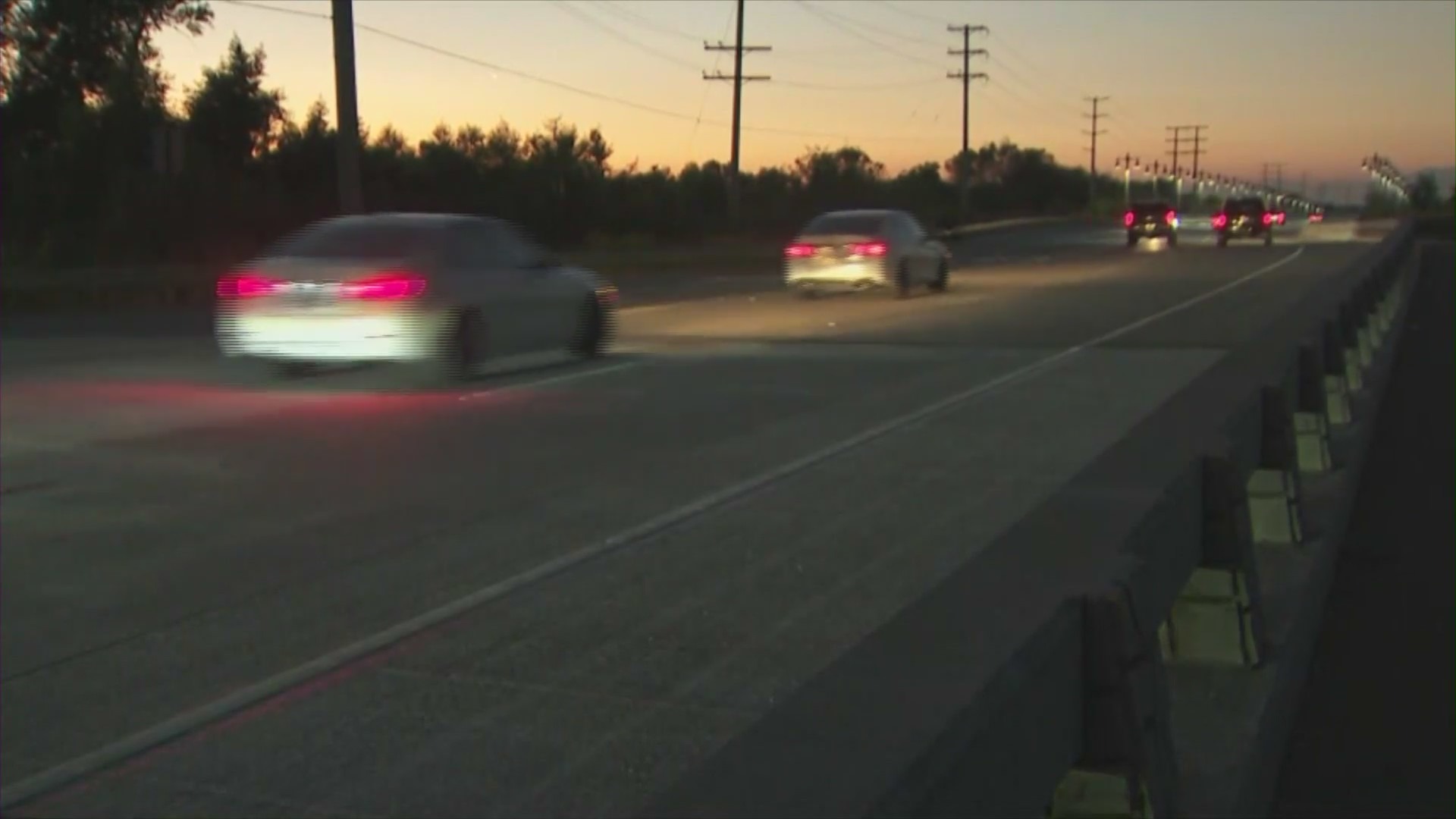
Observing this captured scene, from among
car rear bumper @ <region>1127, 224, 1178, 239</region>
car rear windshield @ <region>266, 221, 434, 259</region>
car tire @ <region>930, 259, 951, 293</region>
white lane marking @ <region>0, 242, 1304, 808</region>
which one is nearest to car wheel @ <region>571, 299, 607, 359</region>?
car rear windshield @ <region>266, 221, 434, 259</region>

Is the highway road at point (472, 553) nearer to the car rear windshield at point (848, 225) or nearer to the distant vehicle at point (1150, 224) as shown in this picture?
the car rear windshield at point (848, 225)

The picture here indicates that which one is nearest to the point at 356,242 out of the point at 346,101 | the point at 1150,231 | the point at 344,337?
the point at 344,337

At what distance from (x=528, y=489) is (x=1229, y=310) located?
19.3 metres

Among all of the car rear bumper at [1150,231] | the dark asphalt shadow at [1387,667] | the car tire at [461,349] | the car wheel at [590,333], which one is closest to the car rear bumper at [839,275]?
the car wheel at [590,333]

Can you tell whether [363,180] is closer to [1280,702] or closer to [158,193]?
[158,193]

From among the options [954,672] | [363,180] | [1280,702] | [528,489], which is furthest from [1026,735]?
[363,180]

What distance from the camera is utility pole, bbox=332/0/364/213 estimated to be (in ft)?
117

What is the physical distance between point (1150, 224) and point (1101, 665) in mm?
67363

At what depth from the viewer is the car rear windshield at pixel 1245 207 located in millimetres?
70312

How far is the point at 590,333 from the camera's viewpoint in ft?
66.4

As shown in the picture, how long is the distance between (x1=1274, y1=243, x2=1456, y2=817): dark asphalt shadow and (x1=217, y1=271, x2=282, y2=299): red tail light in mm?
9786

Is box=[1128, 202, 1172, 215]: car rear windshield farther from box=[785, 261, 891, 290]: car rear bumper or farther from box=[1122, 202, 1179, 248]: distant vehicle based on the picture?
box=[785, 261, 891, 290]: car rear bumper

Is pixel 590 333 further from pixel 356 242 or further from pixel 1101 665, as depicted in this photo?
pixel 1101 665

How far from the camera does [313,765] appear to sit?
5.86m
